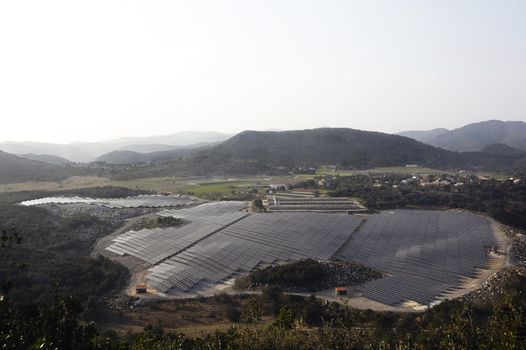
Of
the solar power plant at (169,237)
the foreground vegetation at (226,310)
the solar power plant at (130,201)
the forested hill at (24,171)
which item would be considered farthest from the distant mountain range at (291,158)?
the solar power plant at (169,237)

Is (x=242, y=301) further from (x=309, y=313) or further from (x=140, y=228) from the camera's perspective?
(x=140, y=228)

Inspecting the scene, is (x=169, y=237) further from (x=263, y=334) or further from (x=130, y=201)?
(x=263, y=334)

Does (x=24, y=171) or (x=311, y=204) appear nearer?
(x=311, y=204)

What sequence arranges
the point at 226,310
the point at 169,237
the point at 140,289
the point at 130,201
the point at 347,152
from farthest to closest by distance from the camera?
the point at 347,152 → the point at 130,201 → the point at 169,237 → the point at 140,289 → the point at 226,310

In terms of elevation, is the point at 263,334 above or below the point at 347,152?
below

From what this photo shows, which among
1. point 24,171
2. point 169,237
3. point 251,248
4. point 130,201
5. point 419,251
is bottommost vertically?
point 419,251

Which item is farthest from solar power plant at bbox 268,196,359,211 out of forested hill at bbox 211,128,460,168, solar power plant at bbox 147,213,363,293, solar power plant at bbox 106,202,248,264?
forested hill at bbox 211,128,460,168

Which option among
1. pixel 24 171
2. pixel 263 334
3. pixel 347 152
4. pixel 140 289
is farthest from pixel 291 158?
pixel 263 334
